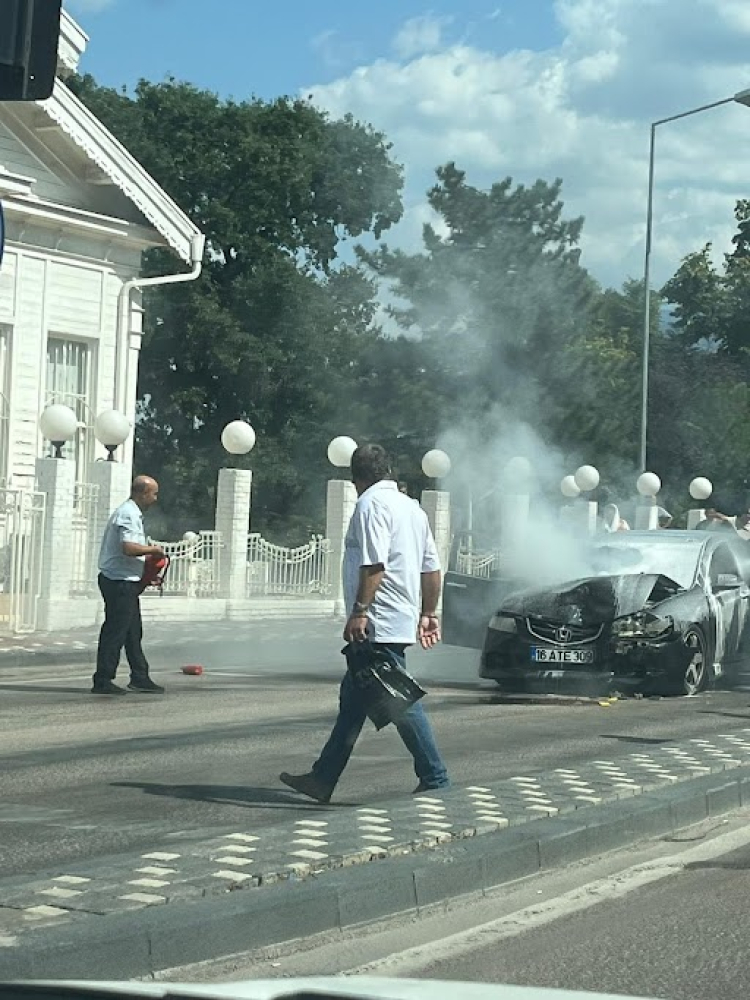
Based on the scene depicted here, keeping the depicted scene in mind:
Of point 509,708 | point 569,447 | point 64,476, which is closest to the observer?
point 509,708

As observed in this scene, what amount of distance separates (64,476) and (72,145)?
764 cm

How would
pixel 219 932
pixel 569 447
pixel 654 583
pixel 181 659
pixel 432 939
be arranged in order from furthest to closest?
1. pixel 569 447
2. pixel 181 659
3. pixel 654 583
4. pixel 432 939
5. pixel 219 932

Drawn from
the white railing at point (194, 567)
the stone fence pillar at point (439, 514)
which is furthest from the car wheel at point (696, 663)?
the stone fence pillar at point (439, 514)

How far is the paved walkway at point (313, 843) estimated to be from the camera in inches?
243

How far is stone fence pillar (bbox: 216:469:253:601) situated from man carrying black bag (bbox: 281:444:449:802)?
60.4ft

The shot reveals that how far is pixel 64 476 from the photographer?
21.8 meters

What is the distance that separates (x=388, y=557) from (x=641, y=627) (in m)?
7.28

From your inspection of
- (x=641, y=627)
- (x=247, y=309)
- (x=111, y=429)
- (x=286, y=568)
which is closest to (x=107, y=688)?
(x=641, y=627)

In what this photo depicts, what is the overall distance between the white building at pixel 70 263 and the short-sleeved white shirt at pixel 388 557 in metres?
17.3

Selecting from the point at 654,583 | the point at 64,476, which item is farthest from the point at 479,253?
the point at 654,583

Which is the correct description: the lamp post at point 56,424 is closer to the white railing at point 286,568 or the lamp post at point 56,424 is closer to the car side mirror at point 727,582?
the white railing at point 286,568

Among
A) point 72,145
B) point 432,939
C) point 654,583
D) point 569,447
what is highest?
point 72,145

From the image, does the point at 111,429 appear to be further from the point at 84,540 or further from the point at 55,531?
the point at 55,531

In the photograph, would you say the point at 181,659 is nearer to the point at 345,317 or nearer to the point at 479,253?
the point at 479,253
